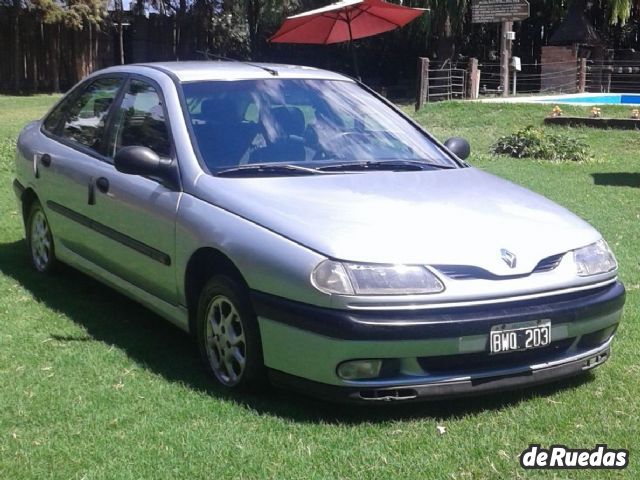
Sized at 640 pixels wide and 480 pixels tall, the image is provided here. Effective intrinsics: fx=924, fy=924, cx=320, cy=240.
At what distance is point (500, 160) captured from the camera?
1364cm

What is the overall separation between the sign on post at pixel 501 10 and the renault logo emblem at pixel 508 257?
22.2m

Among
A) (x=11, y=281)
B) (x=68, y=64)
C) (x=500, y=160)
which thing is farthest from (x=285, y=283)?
(x=68, y=64)

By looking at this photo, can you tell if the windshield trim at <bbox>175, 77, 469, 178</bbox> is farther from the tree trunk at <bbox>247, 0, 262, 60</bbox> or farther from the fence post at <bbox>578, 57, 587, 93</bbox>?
the tree trunk at <bbox>247, 0, 262, 60</bbox>

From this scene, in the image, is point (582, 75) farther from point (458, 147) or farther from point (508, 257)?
point (508, 257)

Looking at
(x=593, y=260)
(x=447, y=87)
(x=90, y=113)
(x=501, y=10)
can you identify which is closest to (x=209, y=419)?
(x=593, y=260)

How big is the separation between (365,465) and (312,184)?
1456 millimetres

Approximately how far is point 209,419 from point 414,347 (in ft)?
3.08

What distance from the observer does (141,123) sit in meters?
5.19

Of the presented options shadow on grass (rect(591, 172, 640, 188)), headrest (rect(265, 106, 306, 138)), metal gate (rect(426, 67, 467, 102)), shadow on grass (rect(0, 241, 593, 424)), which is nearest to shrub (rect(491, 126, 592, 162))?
shadow on grass (rect(591, 172, 640, 188))

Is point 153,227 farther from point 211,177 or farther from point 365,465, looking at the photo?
point 365,465

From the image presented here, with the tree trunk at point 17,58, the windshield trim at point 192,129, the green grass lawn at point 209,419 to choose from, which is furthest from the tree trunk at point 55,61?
the windshield trim at point 192,129

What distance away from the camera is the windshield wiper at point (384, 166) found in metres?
4.72

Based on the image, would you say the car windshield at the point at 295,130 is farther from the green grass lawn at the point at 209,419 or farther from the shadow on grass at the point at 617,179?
the shadow on grass at the point at 617,179

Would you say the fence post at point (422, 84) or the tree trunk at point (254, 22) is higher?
the tree trunk at point (254, 22)
